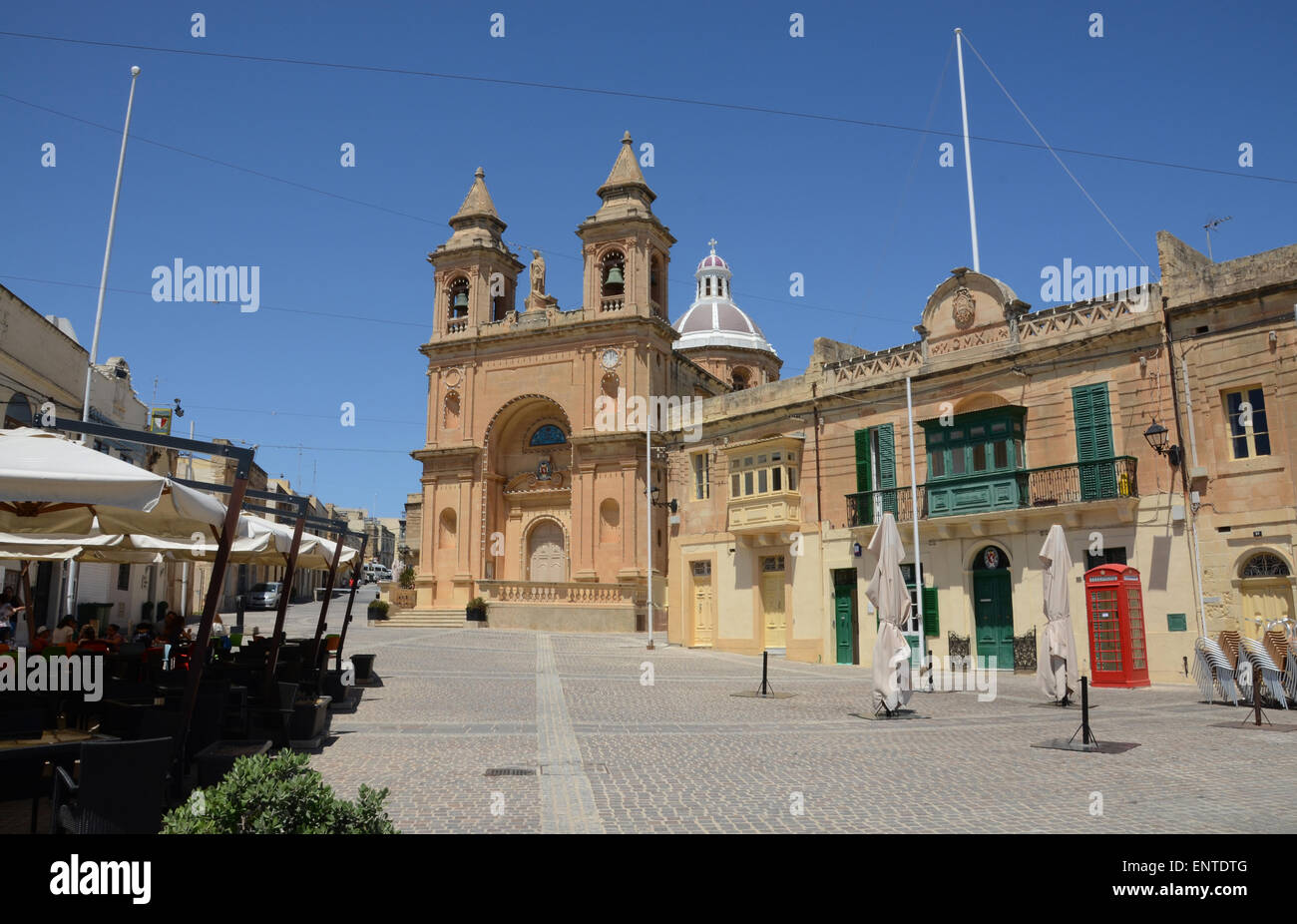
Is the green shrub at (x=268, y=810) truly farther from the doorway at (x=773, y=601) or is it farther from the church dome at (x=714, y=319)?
the church dome at (x=714, y=319)

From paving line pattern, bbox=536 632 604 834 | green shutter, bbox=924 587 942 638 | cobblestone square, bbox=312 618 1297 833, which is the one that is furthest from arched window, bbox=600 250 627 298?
paving line pattern, bbox=536 632 604 834

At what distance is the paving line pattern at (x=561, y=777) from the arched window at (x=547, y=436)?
3299 centimetres

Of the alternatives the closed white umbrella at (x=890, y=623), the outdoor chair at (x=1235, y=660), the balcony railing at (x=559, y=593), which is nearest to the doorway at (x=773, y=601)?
the closed white umbrella at (x=890, y=623)

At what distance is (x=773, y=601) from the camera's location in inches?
1169

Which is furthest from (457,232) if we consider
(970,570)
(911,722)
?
(911,722)

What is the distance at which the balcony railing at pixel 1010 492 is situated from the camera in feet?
68.9

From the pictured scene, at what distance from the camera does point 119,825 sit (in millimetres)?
5488

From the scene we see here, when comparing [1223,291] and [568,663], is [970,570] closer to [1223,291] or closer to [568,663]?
[1223,291]

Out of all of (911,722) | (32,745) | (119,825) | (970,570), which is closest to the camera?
(119,825)

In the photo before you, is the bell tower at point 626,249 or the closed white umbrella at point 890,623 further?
the bell tower at point 626,249

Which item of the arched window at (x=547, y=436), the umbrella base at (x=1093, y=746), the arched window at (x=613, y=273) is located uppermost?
the arched window at (x=613, y=273)

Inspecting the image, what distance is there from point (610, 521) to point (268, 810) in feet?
136
